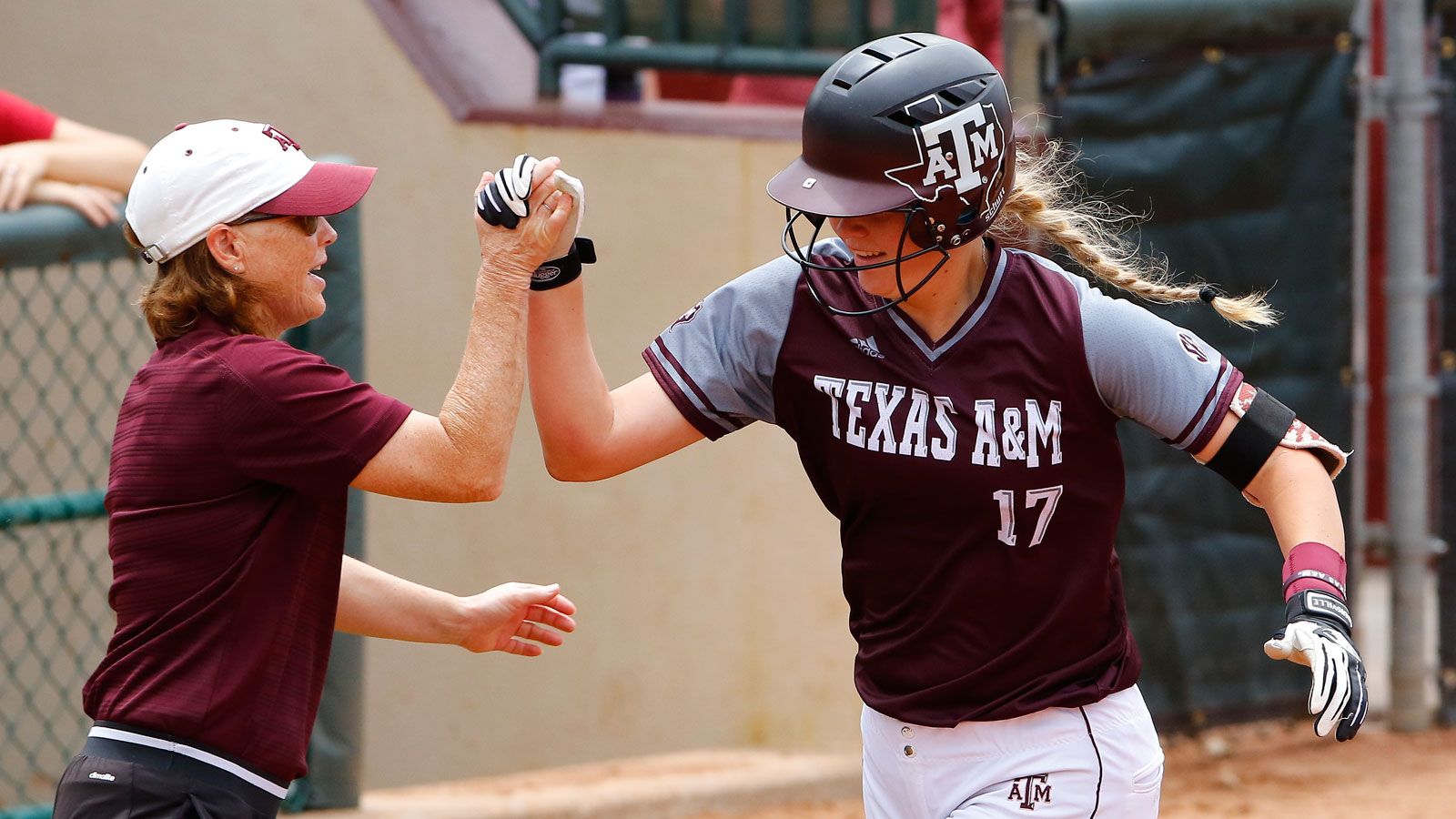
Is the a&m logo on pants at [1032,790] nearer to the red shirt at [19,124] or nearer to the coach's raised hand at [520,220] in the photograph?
the coach's raised hand at [520,220]

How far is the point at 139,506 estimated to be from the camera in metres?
2.59

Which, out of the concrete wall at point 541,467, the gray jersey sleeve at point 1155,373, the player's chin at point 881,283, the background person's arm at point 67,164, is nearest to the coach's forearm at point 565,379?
the player's chin at point 881,283

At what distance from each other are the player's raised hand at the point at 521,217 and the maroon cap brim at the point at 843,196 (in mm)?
356

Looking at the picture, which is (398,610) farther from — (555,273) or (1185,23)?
(1185,23)

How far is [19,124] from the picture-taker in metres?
4.51

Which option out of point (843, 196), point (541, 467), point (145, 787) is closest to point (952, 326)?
point (843, 196)

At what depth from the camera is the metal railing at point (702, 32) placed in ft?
19.3

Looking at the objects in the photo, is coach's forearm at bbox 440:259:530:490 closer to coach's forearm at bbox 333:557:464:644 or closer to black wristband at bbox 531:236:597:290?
black wristband at bbox 531:236:597:290

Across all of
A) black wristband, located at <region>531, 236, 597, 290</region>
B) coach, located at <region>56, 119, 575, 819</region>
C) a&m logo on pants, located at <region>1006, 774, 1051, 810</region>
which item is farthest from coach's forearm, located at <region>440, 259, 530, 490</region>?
a&m logo on pants, located at <region>1006, 774, 1051, 810</region>

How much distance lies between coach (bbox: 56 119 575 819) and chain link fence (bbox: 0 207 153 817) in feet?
8.60

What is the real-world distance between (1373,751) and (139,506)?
4.78 meters

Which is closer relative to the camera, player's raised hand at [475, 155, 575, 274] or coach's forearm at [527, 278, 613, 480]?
player's raised hand at [475, 155, 575, 274]

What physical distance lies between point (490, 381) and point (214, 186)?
51cm

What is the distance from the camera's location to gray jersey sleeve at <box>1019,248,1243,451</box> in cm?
279
